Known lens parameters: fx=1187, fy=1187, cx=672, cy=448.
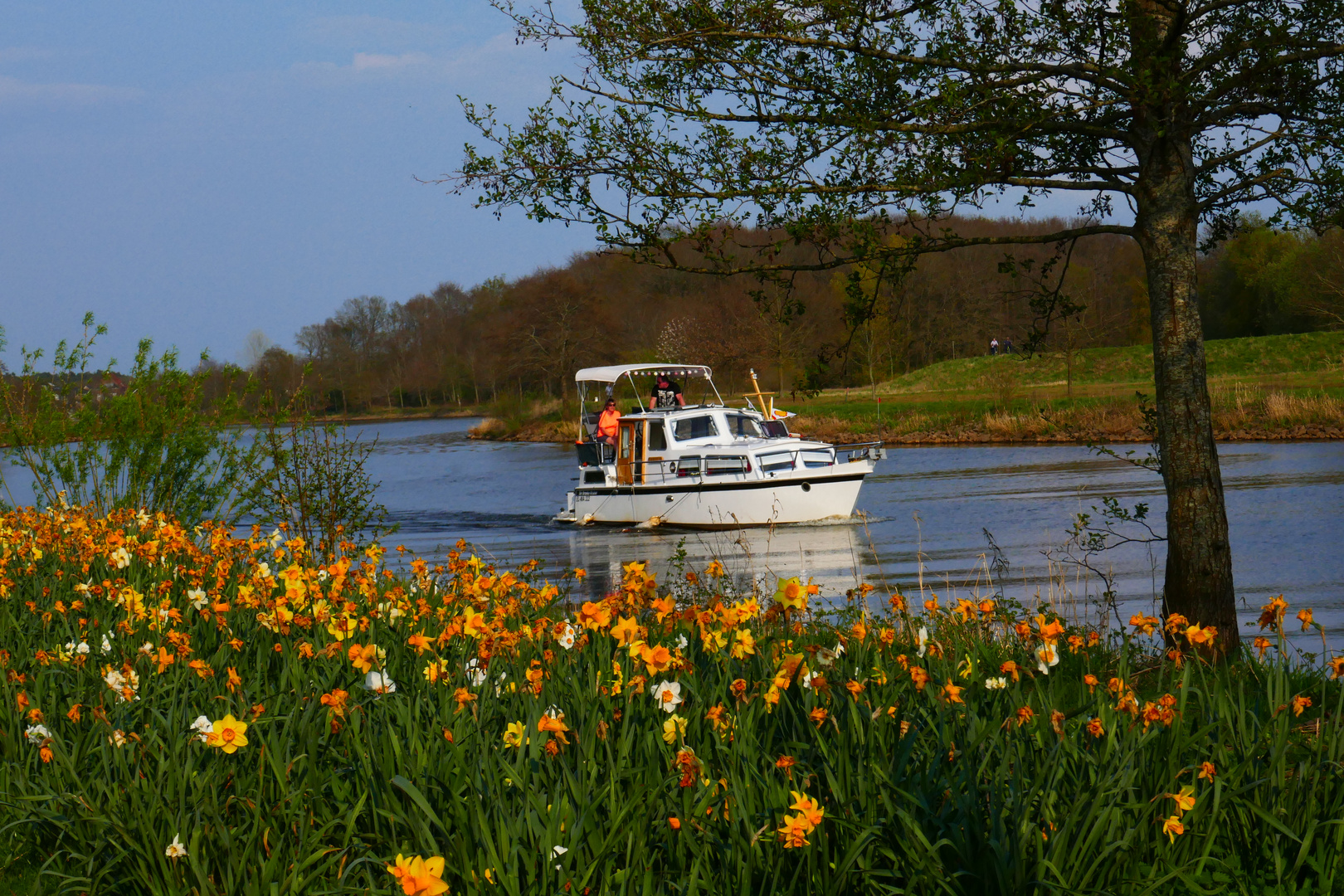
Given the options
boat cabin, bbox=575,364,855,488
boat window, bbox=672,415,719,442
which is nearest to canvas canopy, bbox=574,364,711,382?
boat cabin, bbox=575,364,855,488

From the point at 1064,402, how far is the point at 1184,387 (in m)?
37.4

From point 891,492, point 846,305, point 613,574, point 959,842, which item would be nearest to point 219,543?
point 846,305

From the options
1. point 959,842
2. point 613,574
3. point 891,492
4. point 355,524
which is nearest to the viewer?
point 959,842

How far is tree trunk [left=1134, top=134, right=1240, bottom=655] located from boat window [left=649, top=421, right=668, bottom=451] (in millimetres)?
16321

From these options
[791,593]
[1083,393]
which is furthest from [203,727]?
[1083,393]

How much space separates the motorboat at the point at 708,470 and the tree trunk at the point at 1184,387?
44.4ft

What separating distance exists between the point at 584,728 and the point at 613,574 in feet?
44.7

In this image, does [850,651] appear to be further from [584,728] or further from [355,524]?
[355,524]

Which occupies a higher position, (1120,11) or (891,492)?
(1120,11)

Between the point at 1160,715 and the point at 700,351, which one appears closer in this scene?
the point at 1160,715

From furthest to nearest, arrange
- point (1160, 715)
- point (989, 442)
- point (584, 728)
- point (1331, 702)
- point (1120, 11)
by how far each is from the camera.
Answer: point (989, 442) → point (1120, 11) → point (1331, 702) → point (584, 728) → point (1160, 715)

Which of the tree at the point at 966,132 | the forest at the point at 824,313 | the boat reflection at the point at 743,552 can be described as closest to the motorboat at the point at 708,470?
the boat reflection at the point at 743,552

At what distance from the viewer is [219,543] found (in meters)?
7.59

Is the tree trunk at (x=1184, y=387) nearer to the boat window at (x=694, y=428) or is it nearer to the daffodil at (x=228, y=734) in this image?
the daffodil at (x=228, y=734)
